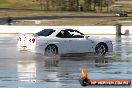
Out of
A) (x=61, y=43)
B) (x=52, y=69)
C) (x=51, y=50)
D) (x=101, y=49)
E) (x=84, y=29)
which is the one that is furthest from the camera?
(x=84, y=29)

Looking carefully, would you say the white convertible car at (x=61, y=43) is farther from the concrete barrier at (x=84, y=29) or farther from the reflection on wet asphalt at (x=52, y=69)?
the concrete barrier at (x=84, y=29)

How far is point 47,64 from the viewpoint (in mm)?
21875

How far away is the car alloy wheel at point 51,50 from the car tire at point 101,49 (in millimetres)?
2099

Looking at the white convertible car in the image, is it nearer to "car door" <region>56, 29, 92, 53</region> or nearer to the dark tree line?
"car door" <region>56, 29, 92, 53</region>

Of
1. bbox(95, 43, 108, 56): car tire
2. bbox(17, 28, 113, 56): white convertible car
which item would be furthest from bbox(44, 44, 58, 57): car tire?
bbox(95, 43, 108, 56): car tire

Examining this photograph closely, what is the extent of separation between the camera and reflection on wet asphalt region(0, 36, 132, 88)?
16.1 m

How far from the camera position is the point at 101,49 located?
86.7ft

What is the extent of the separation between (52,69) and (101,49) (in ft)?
22.8

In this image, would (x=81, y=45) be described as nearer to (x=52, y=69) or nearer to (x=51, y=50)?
(x=51, y=50)

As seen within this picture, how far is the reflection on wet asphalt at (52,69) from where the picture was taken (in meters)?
16.1

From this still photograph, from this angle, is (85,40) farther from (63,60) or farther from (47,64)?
(47,64)

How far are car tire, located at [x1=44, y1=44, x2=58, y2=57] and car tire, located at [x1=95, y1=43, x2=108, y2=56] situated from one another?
6.88 feet

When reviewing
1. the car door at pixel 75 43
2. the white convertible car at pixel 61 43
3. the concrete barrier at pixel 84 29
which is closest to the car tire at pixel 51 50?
the white convertible car at pixel 61 43

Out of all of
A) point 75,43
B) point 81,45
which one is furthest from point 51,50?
point 81,45
